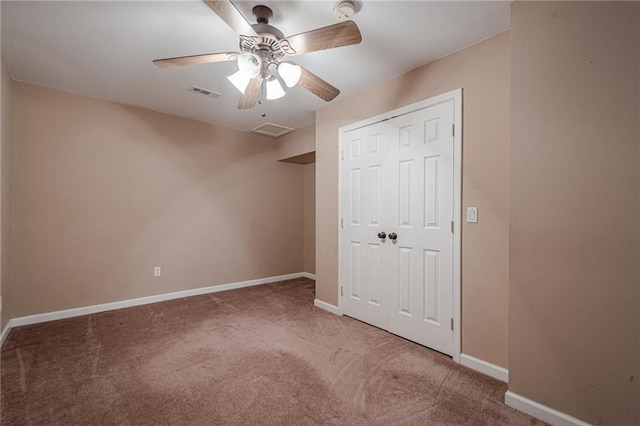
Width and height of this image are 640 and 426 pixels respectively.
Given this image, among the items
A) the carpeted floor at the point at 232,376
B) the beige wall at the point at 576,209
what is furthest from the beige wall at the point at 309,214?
the beige wall at the point at 576,209

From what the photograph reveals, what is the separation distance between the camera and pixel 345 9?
6.02 ft

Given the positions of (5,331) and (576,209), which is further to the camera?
(5,331)

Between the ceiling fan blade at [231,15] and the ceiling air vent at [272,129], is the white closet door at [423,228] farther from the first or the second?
the ceiling air vent at [272,129]

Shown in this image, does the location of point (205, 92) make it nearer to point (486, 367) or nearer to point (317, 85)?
point (317, 85)

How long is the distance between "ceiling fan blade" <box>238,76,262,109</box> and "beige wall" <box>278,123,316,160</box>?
1.92 meters

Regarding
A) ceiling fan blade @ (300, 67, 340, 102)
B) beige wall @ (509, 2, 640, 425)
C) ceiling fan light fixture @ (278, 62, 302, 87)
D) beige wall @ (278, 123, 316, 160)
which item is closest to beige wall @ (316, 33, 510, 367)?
beige wall @ (509, 2, 640, 425)

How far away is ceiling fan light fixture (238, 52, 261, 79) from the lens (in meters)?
1.94

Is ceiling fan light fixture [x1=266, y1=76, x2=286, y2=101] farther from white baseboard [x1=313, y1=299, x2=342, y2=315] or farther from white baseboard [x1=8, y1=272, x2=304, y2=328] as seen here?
white baseboard [x1=8, y1=272, x2=304, y2=328]

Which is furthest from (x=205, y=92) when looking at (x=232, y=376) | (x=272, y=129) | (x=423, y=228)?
(x=232, y=376)

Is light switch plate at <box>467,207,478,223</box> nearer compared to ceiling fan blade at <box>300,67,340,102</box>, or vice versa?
ceiling fan blade at <box>300,67,340,102</box>

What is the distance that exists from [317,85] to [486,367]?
96.5 inches

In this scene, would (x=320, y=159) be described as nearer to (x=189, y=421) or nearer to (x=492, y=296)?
(x=492, y=296)

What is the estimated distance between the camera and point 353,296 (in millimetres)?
3248

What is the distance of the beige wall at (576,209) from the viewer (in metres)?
1.42
